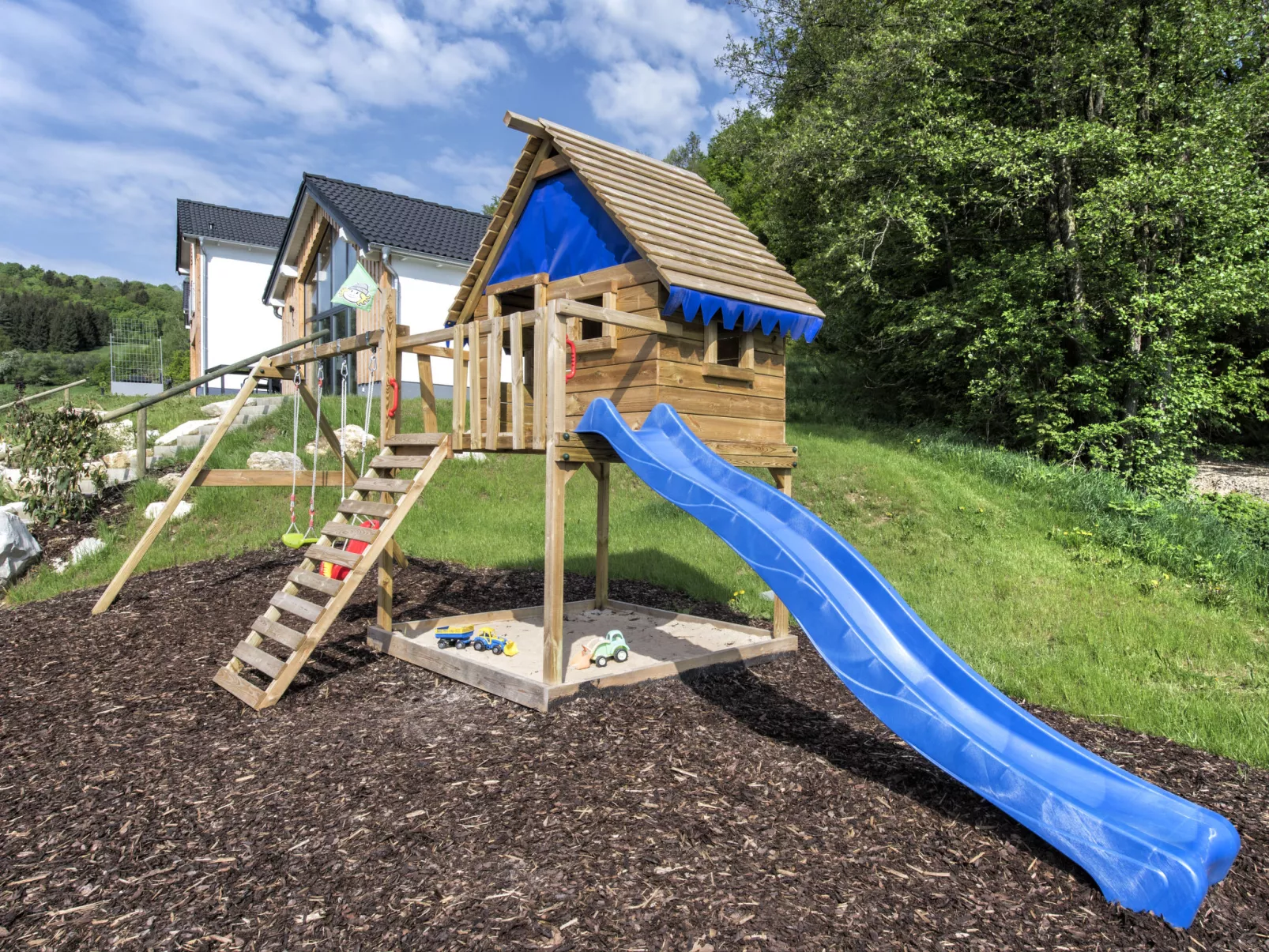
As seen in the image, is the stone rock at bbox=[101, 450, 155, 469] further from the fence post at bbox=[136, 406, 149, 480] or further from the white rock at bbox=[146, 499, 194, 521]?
the white rock at bbox=[146, 499, 194, 521]

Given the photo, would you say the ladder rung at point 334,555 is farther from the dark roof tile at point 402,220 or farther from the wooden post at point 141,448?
the dark roof tile at point 402,220

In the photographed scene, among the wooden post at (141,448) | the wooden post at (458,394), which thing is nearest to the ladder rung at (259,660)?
the wooden post at (458,394)

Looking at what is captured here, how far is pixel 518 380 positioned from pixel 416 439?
124cm

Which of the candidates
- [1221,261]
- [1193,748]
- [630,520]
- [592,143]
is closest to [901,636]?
[1193,748]

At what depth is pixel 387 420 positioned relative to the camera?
22.0 ft

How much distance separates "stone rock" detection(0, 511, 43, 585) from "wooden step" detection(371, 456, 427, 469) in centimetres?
586

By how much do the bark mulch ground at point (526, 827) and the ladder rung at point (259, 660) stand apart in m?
0.27

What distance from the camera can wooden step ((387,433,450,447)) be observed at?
244 inches

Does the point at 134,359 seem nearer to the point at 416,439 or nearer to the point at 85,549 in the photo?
the point at 85,549

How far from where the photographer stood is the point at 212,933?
289 centimetres

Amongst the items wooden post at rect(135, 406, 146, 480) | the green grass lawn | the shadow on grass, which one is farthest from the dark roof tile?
the shadow on grass

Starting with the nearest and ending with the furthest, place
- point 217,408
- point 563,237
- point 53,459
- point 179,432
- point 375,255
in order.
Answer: point 563,237 < point 53,459 < point 179,432 < point 217,408 < point 375,255

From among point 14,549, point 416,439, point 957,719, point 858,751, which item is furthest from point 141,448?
point 957,719

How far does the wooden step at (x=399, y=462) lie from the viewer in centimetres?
607
